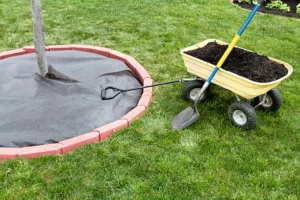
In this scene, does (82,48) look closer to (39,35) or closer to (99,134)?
(39,35)

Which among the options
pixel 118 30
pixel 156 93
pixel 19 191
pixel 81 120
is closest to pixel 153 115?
pixel 156 93

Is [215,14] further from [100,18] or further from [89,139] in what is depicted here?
[89,139]

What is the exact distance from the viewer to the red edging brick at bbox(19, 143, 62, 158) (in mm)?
3008

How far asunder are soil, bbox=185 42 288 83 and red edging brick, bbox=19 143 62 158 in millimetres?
1681

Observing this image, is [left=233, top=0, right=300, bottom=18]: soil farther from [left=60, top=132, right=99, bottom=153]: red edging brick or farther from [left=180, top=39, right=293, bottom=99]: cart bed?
[left=60, top=132, right=99, bottom=153]: red edging brick

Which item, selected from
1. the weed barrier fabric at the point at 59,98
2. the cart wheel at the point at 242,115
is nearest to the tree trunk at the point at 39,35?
the weed barrier fabric at the point at 59,98

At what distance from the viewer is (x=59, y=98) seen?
3678mm

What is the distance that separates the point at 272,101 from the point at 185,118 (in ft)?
3.19

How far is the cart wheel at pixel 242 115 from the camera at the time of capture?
3365mm

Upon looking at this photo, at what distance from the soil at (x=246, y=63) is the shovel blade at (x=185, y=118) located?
55cm

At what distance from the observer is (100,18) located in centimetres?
636

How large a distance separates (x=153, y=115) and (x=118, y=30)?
2623 millimetres

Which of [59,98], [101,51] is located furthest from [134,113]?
[101,51]

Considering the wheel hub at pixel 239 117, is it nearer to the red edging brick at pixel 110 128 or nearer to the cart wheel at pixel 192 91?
the cart wheel at pixel 192 91
